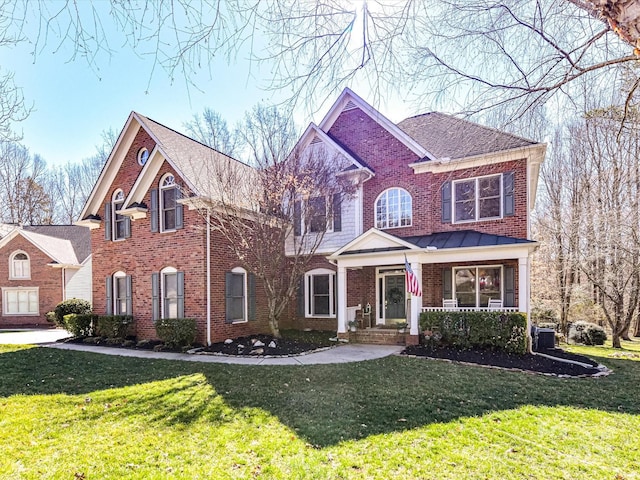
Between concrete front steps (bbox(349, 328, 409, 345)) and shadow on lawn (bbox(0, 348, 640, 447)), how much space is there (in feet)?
8.01

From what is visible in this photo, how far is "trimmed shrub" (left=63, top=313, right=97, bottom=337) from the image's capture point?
1460cm

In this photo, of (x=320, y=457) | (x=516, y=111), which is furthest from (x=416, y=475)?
(x=516, y=111)

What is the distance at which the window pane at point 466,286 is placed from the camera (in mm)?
12945

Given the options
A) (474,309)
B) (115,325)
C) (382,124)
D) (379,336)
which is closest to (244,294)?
(115,325)

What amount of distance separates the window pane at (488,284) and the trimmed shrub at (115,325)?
1280cm

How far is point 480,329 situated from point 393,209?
5600mm

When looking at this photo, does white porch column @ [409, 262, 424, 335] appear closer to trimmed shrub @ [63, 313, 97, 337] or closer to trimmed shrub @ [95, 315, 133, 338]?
trimmed shrub @ [95, 315, 133, 338]

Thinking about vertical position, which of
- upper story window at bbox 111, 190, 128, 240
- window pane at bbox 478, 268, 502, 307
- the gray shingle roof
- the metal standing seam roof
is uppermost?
the gray shingle roof

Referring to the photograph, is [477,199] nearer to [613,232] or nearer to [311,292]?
[311,292]

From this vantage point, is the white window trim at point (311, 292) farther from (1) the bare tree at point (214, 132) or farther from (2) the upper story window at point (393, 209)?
(1) the bare tree at point (214, 132)

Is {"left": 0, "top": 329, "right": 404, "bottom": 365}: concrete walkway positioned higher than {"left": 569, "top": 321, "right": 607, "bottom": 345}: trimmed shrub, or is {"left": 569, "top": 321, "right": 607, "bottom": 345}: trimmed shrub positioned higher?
{"left": 0, "top": 329, "right": 404, "bottom": 365}: concrete walkway

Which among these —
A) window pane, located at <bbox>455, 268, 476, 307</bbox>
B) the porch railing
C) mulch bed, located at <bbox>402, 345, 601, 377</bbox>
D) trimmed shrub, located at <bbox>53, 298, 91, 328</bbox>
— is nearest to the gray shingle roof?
the porch railing

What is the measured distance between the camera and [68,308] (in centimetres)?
Result: 1727

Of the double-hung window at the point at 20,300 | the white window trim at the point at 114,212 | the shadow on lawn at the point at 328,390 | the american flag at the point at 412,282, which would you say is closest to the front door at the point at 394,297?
the american flag at the point at 412,282
